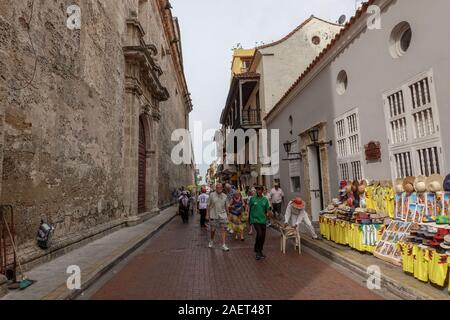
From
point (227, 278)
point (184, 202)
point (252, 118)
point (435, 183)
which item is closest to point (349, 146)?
point (435, 183)

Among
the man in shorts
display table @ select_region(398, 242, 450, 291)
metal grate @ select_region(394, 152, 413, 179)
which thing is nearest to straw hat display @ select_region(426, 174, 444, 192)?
metal grate @ select_region(394, 152, 413, 179)

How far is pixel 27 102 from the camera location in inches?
225

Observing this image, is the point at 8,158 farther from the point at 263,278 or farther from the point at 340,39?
the point at 340,39

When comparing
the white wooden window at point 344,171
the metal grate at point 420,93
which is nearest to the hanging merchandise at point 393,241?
the metal grate at point 420,93

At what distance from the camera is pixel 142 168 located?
603 inches

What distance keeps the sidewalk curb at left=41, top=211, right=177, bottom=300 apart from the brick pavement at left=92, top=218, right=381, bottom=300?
242 mm

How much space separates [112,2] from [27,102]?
7071 mm

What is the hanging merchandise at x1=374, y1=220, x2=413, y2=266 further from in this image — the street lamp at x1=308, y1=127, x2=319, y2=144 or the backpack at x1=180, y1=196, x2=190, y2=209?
the backpack at x1=180, y1=196, x2=190, y2=209

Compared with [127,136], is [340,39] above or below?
above

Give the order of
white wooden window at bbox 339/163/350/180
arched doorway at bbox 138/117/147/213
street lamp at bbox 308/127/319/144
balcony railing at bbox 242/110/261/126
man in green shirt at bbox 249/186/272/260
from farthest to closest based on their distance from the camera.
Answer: balcony railing at bbox 242/110/261/126 → arched doorway at bbox 138/117/147/213 → street lamp at bbox 308/127/319/144 → white wooden window at bbox 339/163/350/180 → man in green shirt at bbox 249/186/272/260

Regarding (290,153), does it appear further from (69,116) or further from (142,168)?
(69,116)

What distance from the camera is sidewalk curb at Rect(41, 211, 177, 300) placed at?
4159 millimetres

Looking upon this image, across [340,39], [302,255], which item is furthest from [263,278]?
[340,39]

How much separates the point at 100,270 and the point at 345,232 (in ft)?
16.8
